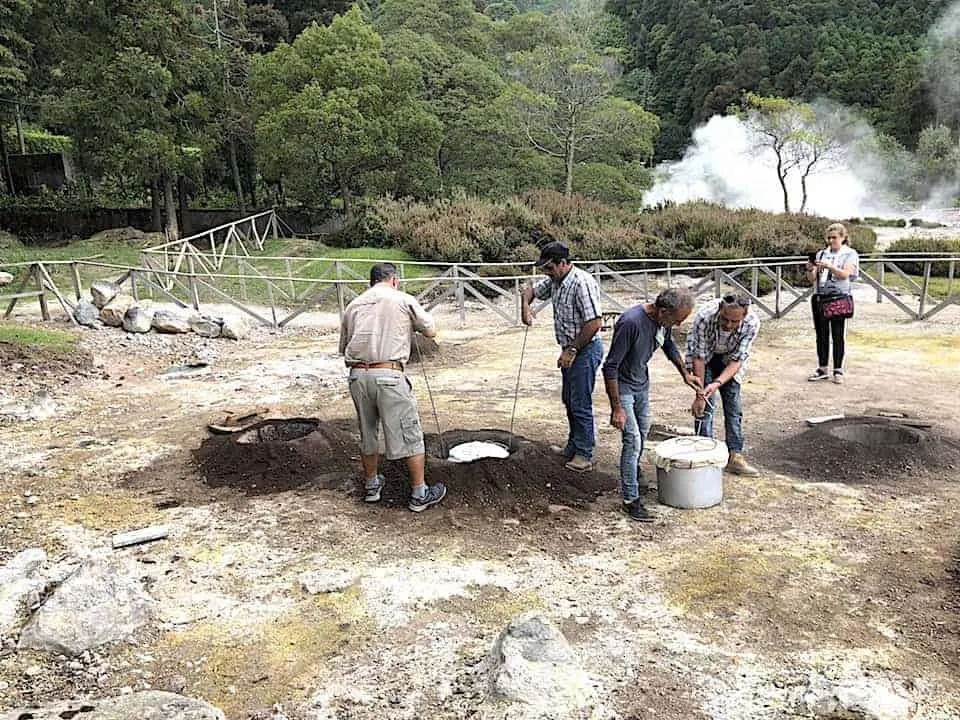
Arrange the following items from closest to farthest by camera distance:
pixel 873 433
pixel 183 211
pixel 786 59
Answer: pixel 873 433, pixel 183 211, pixel 786 59

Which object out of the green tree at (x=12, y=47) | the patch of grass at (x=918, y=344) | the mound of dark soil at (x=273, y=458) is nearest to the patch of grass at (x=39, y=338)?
the mound of dark soil at (x=273, y=458)

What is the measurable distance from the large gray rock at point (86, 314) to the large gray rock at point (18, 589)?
24.3 ft

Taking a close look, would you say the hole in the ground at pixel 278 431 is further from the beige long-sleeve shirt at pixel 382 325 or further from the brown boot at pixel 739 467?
the brown boot at pixel 739 467

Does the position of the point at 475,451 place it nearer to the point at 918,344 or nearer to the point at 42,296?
the point at 918,344

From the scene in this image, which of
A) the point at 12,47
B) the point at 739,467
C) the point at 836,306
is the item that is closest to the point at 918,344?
the point at 836,306

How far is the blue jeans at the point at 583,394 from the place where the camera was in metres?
5.34

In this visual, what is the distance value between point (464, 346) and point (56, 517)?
A: 621 centimetres

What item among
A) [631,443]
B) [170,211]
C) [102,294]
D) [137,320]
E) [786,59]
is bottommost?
[631,443]

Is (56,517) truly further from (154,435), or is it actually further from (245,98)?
(245,98)

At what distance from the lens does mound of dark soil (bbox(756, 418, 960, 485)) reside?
5312mm

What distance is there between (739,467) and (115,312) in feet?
28.6

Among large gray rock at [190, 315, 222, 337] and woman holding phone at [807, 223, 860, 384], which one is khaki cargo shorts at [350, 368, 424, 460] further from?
large gray rock at [190, 315, 222, 337]

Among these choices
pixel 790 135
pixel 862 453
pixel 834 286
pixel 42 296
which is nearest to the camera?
pixel 862 453

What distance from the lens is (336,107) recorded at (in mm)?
19719
